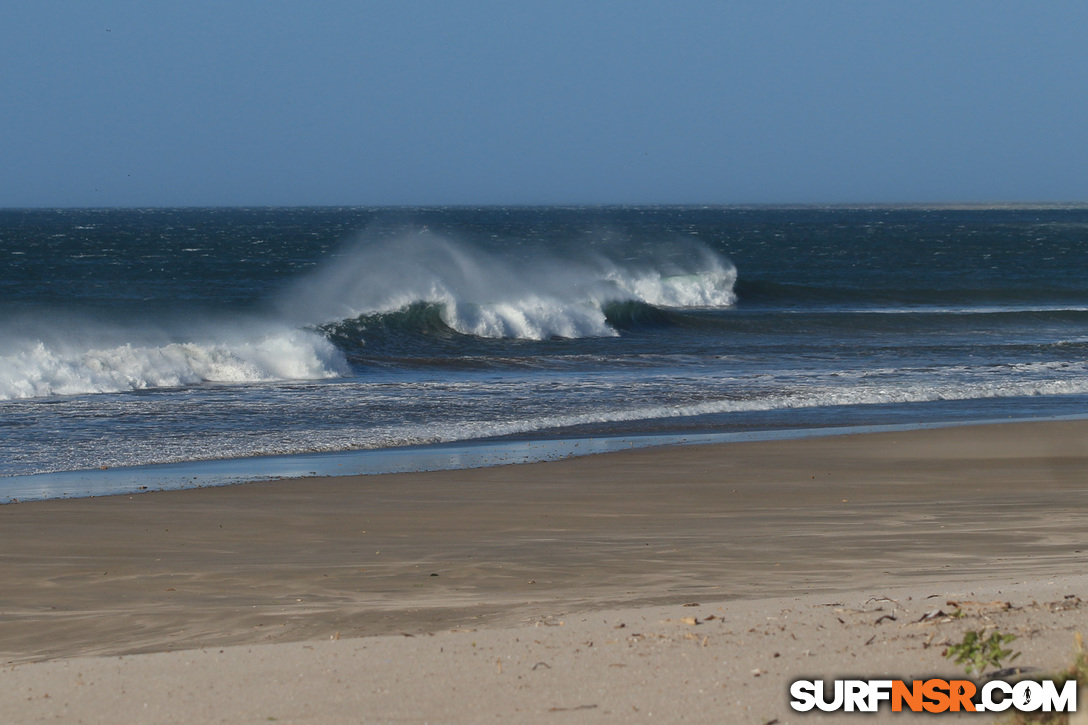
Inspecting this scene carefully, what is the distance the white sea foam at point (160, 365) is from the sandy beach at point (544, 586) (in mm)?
7855

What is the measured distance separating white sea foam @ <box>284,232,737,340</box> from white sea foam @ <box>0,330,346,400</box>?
23.4 feet

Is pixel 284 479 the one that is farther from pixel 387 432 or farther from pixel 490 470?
pixel 387 432

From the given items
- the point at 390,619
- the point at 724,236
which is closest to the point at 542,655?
the point at 390,619

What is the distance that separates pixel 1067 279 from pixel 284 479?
4282 centimetres

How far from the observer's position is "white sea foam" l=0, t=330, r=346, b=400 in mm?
16203

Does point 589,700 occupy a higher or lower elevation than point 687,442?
Answer: higher

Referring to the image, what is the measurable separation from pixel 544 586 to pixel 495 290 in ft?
88.5

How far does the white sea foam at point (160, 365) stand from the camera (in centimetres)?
1620

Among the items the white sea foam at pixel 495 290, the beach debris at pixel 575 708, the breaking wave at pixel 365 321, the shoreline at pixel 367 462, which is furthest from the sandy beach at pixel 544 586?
A: the white sea foam at pixel 495 290

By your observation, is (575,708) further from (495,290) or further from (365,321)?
(495,290)

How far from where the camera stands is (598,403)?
51.5 feet

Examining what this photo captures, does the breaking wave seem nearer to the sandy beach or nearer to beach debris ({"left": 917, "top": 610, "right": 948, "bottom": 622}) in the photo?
the sandy beach

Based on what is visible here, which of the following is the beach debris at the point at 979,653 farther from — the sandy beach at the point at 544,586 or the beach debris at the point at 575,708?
the beach debris at the point at 575,708

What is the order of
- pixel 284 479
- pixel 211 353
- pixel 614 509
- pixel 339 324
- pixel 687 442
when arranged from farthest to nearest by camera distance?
1. pixel 339 324
2. pixel 211 353
3. pixel 687 442
4. pixel 284 479
5. pixel 614 509
